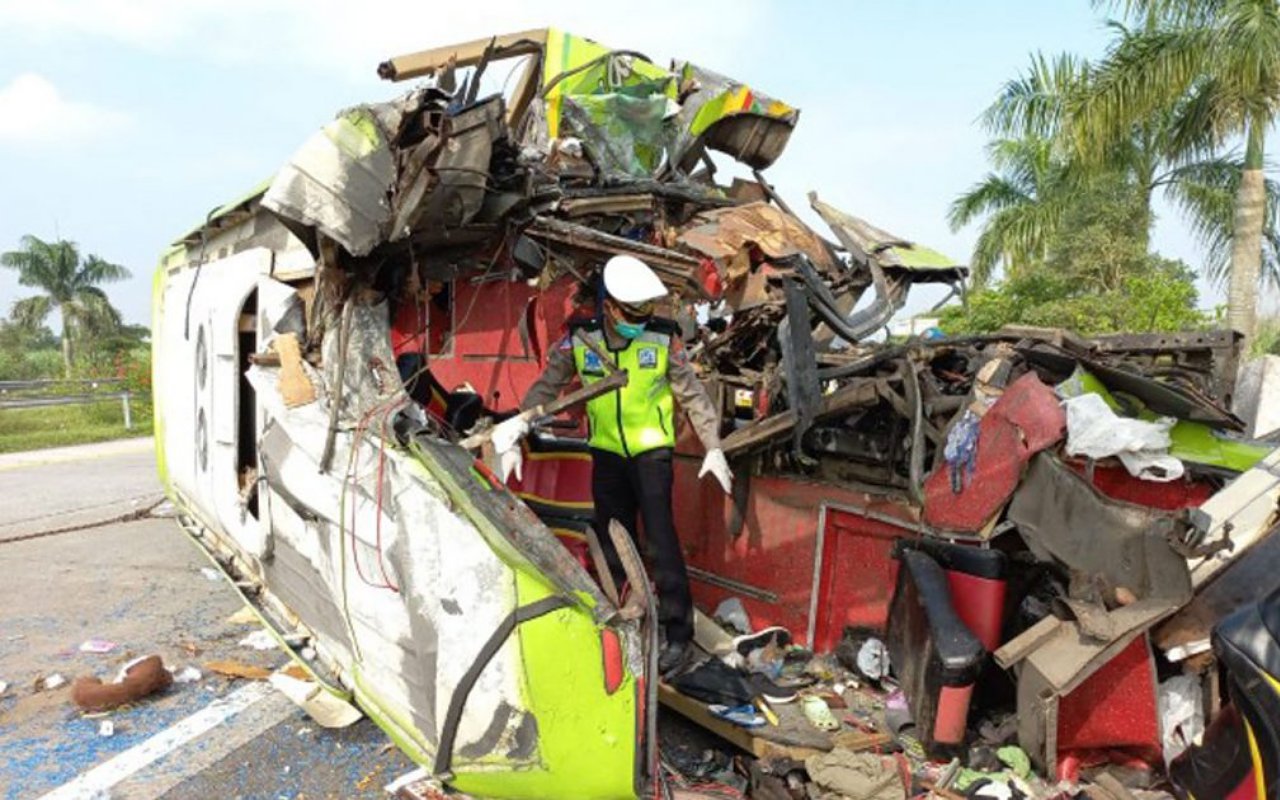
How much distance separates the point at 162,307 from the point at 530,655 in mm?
5927

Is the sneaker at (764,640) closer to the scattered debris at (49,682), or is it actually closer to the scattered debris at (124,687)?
the scattered debris at (124,687)

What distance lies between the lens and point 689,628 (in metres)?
3.70

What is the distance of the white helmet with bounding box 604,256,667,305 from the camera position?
362cm

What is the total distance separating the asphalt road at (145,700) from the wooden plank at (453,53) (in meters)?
3.84

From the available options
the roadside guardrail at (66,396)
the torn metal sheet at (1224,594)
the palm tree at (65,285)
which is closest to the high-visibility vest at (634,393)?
the torn metal sheet at (1224,594)

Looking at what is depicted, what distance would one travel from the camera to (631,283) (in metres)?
3.65

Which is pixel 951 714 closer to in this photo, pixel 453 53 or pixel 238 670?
pixel 238 670

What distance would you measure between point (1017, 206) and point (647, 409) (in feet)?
49.0

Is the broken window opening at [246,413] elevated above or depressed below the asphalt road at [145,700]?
above

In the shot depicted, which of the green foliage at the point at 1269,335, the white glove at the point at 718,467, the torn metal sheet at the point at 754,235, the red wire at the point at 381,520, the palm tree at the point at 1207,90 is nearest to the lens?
the red wire at the point at 381,520

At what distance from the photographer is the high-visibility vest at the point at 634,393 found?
12.1 ft

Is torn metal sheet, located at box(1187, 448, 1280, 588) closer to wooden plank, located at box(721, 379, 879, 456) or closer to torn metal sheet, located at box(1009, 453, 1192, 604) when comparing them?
torn metal sheet, located at box(1009, 453, 1192, 604)

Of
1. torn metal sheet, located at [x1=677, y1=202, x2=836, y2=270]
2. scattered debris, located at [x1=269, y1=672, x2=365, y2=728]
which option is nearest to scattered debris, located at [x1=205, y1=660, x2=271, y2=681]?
scattered debris, located at [x1=269, y1=672, x2=365, y2=728]

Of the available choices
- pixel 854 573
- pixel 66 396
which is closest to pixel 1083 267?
pixel 854 573
